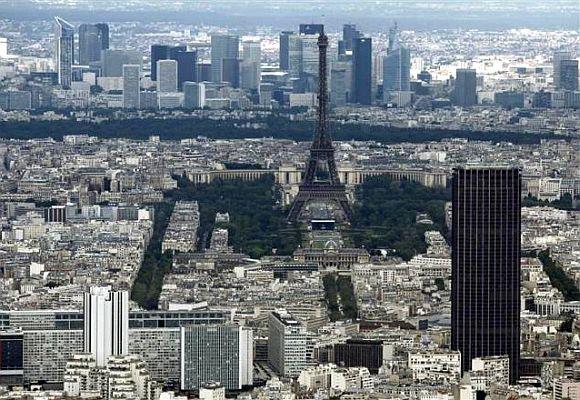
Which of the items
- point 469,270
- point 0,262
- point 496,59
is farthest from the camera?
point 496,59

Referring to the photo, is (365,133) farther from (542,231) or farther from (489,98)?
(542,231)

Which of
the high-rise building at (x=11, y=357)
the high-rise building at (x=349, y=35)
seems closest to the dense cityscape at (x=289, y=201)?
the high-rise building at (x=11, y=357)

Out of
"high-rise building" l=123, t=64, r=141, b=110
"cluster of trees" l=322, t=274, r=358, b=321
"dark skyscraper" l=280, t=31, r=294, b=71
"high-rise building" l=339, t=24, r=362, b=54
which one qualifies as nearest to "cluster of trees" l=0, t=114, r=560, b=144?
"dark skyscraper" l=280, t=31, r=294, b=71

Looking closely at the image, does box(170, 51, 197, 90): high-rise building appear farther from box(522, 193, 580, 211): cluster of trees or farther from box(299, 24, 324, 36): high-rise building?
box(522, 193, 580, 211): cluster of trees

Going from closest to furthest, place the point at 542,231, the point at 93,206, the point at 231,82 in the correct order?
the point at 542,231, the point at 93,206, the point at 231,82

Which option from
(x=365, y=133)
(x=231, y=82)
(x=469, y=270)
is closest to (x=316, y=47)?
(x=365, y=133)

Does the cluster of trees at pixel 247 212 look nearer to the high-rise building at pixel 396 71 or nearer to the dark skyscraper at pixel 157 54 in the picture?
the high-rise building at pixel 396 71

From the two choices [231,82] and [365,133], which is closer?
[365,133]
